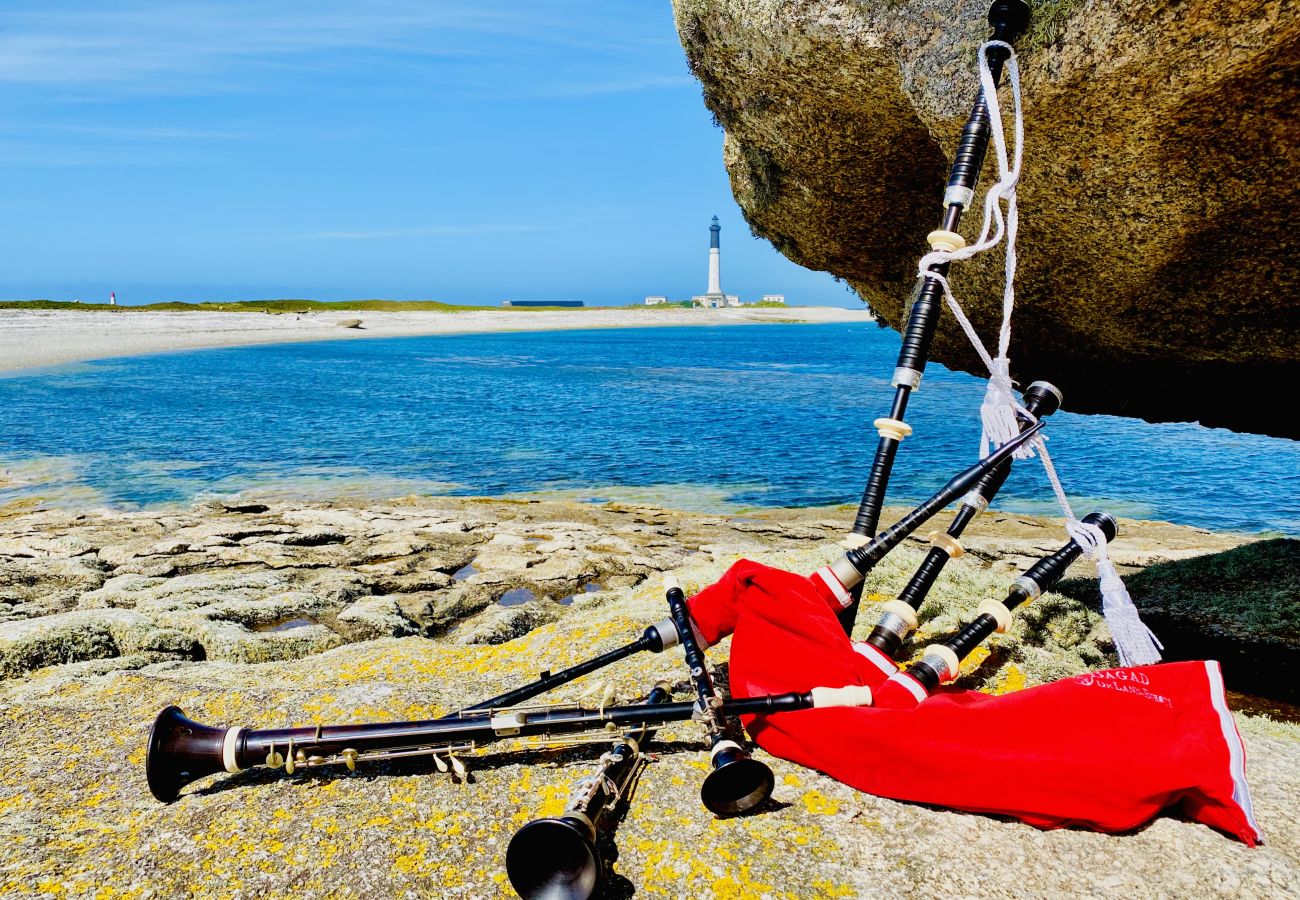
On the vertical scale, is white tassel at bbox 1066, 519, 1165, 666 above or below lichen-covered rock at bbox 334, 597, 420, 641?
above

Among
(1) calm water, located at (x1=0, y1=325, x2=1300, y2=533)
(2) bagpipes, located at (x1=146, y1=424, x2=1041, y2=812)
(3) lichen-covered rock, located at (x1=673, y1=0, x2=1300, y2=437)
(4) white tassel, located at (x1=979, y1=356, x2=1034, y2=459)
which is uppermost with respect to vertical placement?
(3) lichen-covered rock, located at (x1=673, y1=0, x2=1300, y2=437)

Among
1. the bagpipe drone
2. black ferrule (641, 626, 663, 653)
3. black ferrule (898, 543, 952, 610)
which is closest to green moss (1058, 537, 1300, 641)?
the bagpipe drone

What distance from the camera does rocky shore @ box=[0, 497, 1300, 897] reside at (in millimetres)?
3521

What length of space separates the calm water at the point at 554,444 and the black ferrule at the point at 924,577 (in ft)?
46.0

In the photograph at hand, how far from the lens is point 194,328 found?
267ft

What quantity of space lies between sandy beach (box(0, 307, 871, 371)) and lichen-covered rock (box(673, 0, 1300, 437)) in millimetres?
52031

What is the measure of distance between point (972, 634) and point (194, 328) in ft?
296

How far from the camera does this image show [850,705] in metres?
3.96

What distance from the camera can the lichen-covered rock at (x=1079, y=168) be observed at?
4.86 metres

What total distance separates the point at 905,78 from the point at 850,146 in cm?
129

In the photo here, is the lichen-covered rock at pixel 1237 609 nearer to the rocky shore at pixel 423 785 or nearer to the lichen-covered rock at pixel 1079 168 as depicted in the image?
the rocky shore at pixel 423 785

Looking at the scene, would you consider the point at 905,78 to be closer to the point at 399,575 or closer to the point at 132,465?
the point at 399,575

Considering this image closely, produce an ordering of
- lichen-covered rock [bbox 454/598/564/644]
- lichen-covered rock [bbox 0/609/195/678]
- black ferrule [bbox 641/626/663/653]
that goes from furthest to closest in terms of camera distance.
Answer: lichen-covered rock [bbox 454/598/564/644], lichen-covered rock [bbox 0/609/195/678], black ferrule [bbox 641/626/663/653]

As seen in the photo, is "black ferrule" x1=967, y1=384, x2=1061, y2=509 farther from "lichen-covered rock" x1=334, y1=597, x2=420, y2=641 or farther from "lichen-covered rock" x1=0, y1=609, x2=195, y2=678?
"lichen-covered rock" x1=0, y1=609, x2=195, y2=678
